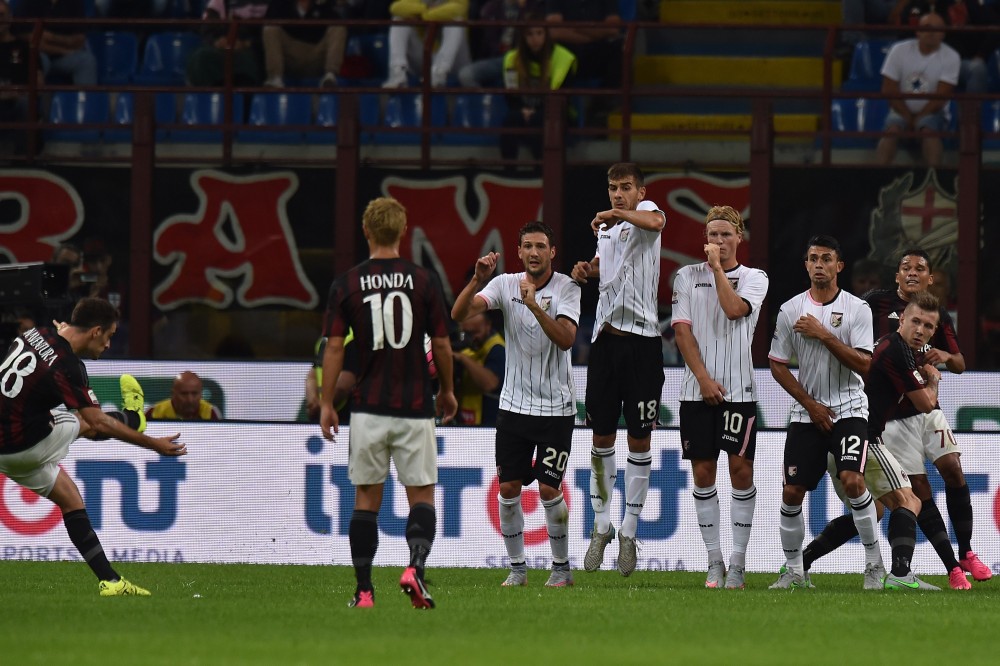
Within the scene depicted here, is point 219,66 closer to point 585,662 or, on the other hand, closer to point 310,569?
point 310,569

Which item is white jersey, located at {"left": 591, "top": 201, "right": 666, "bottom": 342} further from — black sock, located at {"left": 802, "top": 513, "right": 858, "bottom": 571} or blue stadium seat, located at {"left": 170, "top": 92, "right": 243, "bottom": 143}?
blue stadium seat, located at {"left": 170, "top": 92, "right": 243, "bottom": 143}

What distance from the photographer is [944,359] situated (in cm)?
1063

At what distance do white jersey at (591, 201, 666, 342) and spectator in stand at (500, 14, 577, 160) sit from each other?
20.1 ft

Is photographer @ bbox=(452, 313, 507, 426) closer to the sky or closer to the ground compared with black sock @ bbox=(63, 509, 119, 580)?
closer to the sky

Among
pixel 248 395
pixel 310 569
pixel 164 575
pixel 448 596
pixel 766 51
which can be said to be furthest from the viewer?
pixel 766 51

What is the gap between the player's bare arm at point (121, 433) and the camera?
896 centimetres

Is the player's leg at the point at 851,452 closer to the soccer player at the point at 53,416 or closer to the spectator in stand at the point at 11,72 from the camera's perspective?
the soccer player at the point at 53,416

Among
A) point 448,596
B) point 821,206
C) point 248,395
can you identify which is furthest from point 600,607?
point 821,206

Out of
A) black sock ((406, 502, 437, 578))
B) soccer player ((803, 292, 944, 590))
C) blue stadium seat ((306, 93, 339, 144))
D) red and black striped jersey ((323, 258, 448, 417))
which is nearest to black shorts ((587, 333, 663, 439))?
soccer player ((803, 292, 944, 590))

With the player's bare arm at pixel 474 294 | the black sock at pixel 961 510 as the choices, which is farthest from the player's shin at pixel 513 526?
the black sock at pixel 961 510

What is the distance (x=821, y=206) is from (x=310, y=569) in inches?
260

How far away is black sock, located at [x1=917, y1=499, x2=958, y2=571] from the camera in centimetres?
1054

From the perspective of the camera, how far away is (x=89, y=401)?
354 inches

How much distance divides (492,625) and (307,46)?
1190 centimetres
